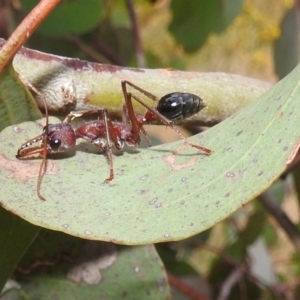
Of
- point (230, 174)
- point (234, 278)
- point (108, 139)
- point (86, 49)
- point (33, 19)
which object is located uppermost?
point (33, 19)

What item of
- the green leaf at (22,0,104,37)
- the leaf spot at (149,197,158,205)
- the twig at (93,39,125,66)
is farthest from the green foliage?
the twig at (93,39,125,66)

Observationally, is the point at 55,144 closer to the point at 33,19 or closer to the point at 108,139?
the point at 108,139

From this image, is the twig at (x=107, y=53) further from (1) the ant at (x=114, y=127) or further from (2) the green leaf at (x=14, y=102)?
(2) the green leaf at (x=14, y=102)

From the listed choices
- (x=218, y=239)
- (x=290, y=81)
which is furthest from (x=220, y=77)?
(x=218, y=239)

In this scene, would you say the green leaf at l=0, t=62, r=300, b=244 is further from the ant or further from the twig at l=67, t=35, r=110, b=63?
the twig at l=67, t=35, r=110, b=63

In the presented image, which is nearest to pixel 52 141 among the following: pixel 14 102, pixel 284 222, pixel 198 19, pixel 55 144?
pixel 55 144

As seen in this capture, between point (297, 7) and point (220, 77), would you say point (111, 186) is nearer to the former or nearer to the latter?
point (220, 77)

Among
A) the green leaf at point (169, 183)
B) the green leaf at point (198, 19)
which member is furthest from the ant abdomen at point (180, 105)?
the green leaf at point (198, 19)
